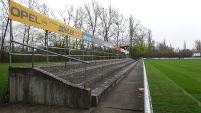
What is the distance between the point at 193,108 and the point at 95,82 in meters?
3.61

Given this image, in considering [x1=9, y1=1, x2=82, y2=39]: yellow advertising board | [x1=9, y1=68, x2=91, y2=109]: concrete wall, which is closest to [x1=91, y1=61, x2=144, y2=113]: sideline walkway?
[x1=9, y1=68, x2=91, y2=109]: concrete wall

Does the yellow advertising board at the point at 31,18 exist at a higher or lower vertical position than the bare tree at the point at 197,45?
lower

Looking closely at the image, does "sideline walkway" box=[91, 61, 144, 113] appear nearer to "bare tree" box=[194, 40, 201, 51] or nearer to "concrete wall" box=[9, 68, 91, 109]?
"concrete wall" box=[9, 68, 91, 109]

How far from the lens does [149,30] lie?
78.8 metres

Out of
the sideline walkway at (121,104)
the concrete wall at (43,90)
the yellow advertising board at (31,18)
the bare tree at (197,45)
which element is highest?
the bare tree at (197,45)

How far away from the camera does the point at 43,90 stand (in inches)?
222

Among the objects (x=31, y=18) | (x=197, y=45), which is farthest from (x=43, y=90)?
(x=197, y=45)

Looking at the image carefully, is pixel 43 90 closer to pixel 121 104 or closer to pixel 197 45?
pixel 121 104

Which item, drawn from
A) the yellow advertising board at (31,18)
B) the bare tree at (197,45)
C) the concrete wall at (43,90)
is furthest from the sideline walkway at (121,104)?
the bare tree at (197,45)

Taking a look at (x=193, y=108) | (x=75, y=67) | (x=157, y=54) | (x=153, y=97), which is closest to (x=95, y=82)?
(x=75, y=67)

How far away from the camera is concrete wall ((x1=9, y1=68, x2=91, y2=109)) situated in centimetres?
540

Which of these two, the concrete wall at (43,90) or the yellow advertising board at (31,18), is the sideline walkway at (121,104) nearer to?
the concrete wall at (43,90)

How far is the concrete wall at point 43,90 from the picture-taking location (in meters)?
5.40

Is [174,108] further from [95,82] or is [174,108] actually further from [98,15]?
[98,15]
